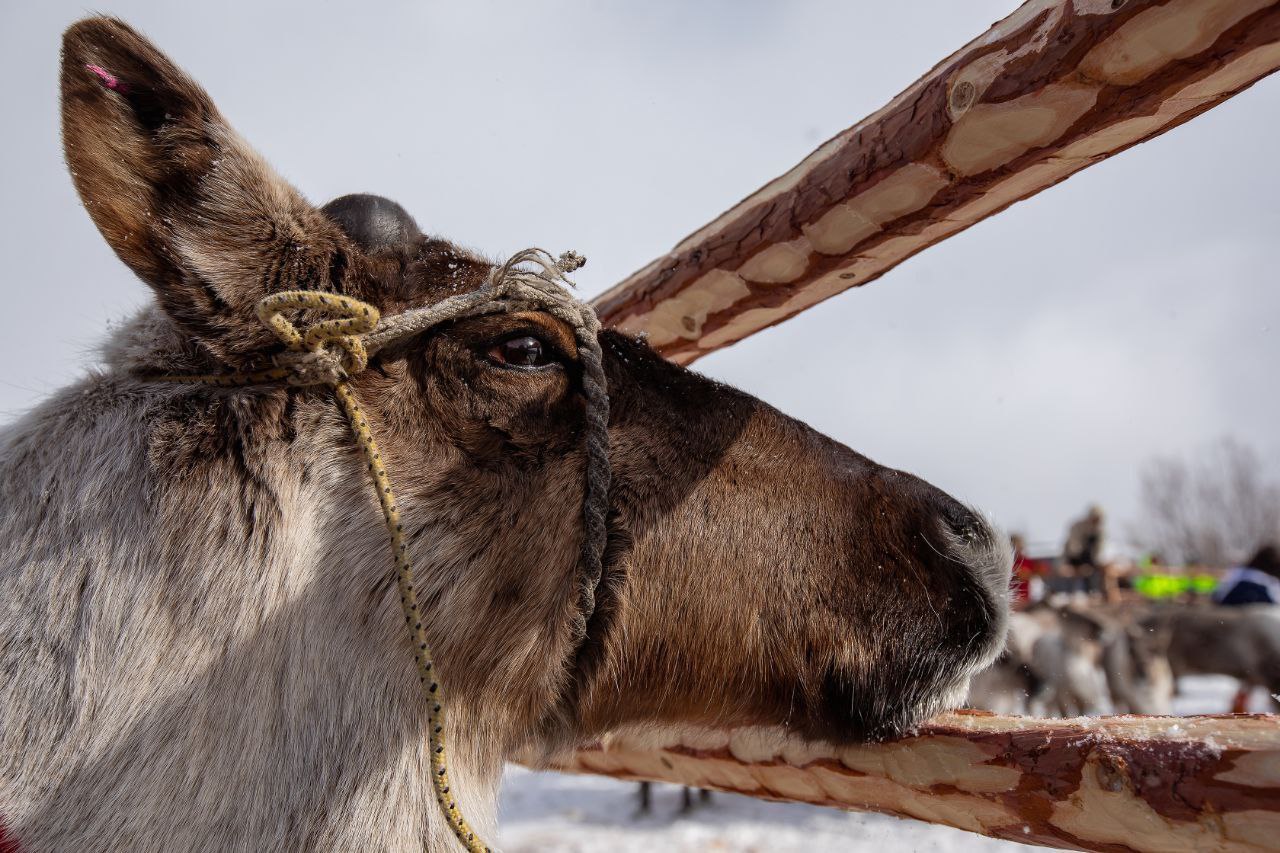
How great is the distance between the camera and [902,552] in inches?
70.6

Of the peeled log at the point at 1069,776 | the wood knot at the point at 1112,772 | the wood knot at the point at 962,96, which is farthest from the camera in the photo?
the wood knot at the point at 962,96

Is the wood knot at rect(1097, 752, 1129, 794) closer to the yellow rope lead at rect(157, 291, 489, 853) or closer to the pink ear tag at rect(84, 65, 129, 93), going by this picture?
the yellow rope lead at rect(157, 291, 489, 853)

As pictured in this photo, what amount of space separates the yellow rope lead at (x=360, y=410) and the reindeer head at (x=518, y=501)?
0.13ft

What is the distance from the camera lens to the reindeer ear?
157cm

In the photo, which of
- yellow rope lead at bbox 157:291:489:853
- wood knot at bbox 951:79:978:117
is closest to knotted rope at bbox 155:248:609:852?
yellow rope lead at bbox 157:291:489:853

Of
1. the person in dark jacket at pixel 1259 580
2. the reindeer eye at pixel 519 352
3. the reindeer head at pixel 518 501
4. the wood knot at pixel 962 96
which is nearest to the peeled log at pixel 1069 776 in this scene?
the reindeer head at pixel 518 501

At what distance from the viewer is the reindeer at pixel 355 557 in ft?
4.80

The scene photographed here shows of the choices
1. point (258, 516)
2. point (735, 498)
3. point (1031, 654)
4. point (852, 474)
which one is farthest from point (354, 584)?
point (1031, 654)

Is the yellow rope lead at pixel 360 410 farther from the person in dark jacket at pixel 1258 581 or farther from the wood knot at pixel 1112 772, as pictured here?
the person in dark jacket at pixel 1258 581

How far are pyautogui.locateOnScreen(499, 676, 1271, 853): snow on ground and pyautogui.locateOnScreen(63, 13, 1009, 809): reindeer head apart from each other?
18.8 feet

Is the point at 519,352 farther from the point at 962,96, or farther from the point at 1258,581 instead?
the point at 1258,581

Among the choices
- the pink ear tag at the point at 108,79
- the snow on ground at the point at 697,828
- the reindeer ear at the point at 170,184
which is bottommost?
the snow on ground at the point at 697,828

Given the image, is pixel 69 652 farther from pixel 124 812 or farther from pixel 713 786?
pixel 713 786

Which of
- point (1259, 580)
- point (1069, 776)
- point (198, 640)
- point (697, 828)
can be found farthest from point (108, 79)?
point (1259, 580)
